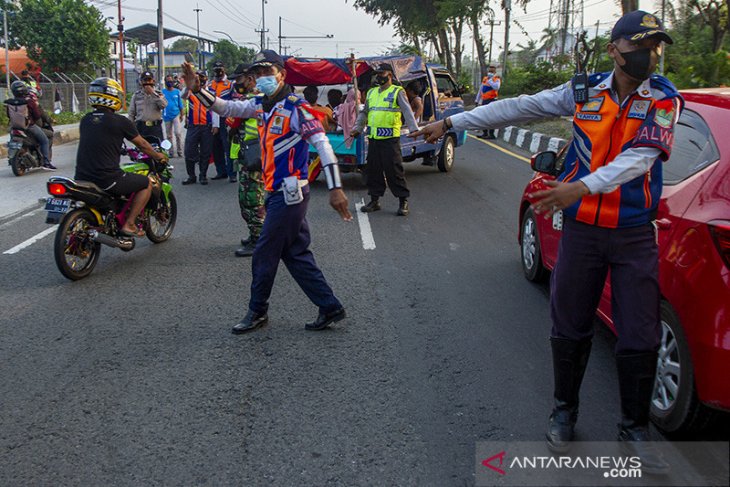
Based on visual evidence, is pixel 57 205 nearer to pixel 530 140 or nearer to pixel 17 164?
pixel 17 164

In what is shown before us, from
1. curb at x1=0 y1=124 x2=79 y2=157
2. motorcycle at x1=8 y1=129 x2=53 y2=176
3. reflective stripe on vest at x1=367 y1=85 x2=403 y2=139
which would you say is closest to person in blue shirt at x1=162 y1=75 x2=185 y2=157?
motorcycle at x1=8 y1=129 x2=53 y2=176

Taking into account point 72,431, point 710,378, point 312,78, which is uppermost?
point 312,78

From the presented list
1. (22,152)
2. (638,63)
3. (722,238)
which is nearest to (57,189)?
(638,63)

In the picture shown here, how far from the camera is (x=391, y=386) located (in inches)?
162

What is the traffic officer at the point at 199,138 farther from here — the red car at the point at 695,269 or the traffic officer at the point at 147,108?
the red car at the point at 695,269

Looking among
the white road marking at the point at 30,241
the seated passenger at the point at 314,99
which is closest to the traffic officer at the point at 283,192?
the white road marking at the point at 30,241

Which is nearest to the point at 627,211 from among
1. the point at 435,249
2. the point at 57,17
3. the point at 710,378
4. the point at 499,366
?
the point at 710,378

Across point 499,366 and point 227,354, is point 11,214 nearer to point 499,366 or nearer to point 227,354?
point 227,354

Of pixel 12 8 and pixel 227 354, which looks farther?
pixel 12 8

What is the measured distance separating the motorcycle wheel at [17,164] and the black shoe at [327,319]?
9.94 metres

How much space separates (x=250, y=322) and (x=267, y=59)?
6.03 ft

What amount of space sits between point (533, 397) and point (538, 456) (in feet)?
2.05

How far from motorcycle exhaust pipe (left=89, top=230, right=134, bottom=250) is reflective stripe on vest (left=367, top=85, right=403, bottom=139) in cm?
345

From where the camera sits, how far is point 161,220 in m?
7.82
